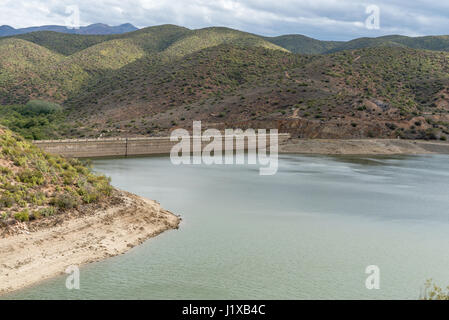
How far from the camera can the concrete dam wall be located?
49.2 m

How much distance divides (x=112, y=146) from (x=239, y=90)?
1567 inches

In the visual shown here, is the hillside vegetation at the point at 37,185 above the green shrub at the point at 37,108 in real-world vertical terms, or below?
below

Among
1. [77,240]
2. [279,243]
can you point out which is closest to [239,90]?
[279,243]

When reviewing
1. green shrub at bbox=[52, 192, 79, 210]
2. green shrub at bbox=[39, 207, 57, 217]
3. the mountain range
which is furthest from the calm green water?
the mountain range

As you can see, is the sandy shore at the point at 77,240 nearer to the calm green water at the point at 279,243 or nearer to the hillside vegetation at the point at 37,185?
the calm green water at the point at 279,243

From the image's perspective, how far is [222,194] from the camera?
32.7m

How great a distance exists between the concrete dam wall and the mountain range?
15.0 meters

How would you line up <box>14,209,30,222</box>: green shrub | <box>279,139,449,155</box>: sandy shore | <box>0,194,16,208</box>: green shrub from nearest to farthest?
<box>14,209,30,222</box>: green shrub
<box>0,194,16,208</box>: green shrub
<box>279,139,449,155</box>: sandy shore

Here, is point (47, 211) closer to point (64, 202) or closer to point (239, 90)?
point (64, 202)

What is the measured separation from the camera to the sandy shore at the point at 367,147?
6362cm

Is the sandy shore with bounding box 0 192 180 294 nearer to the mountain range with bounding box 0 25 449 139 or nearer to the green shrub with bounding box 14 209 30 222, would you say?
the green shrub with bounding box 14 209 30 222

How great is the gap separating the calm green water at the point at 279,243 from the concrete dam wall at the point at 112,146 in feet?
36.6

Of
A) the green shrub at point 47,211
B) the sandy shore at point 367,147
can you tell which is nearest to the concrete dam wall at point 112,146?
the sandy shore at point 367,147

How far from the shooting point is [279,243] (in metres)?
21.0
